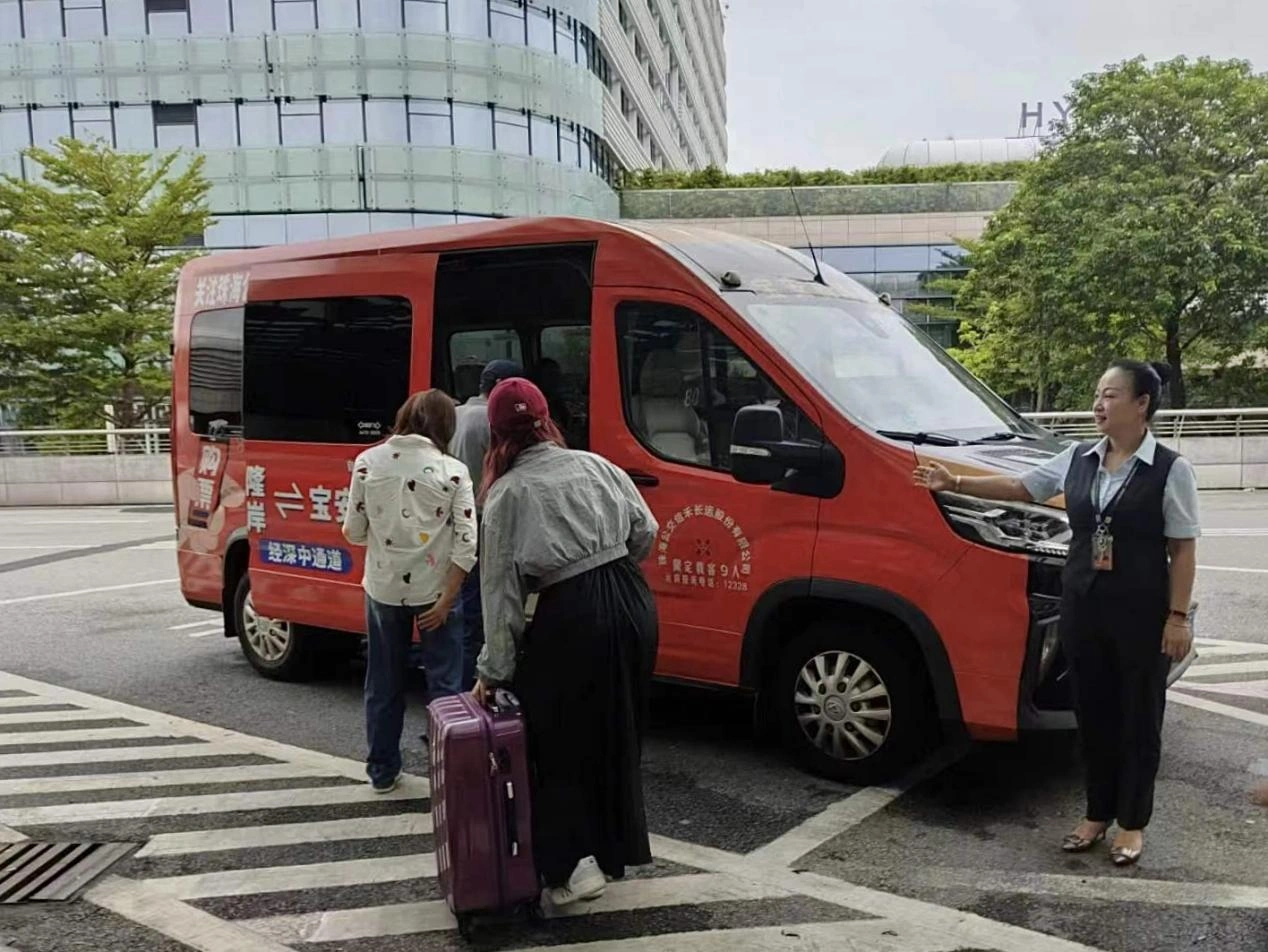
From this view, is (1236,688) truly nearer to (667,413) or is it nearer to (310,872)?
(667,413)

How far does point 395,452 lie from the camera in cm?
441

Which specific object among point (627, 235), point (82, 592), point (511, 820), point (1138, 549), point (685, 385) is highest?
point (627, 235)

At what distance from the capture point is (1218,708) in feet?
18.5

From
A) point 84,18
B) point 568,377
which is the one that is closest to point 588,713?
point 568,377

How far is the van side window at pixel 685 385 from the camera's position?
4.70 m

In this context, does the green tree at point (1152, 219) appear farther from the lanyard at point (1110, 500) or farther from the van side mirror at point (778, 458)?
the lanyard at point (1110, 500)

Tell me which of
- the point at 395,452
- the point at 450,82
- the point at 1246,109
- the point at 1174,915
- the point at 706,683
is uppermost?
the point at 450,82

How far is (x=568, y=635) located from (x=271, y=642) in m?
4.16

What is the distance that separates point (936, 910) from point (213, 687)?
4879 mm

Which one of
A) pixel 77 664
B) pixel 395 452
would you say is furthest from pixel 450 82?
pixel 395 452

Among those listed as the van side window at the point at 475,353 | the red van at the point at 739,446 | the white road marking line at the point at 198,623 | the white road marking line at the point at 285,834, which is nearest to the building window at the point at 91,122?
the white road marking line at the point at 198,623

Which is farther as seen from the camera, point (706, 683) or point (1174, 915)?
point (706, 683)

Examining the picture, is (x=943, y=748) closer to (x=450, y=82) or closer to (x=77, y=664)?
(x=77, y=664)

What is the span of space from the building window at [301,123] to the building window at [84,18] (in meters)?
5.82
